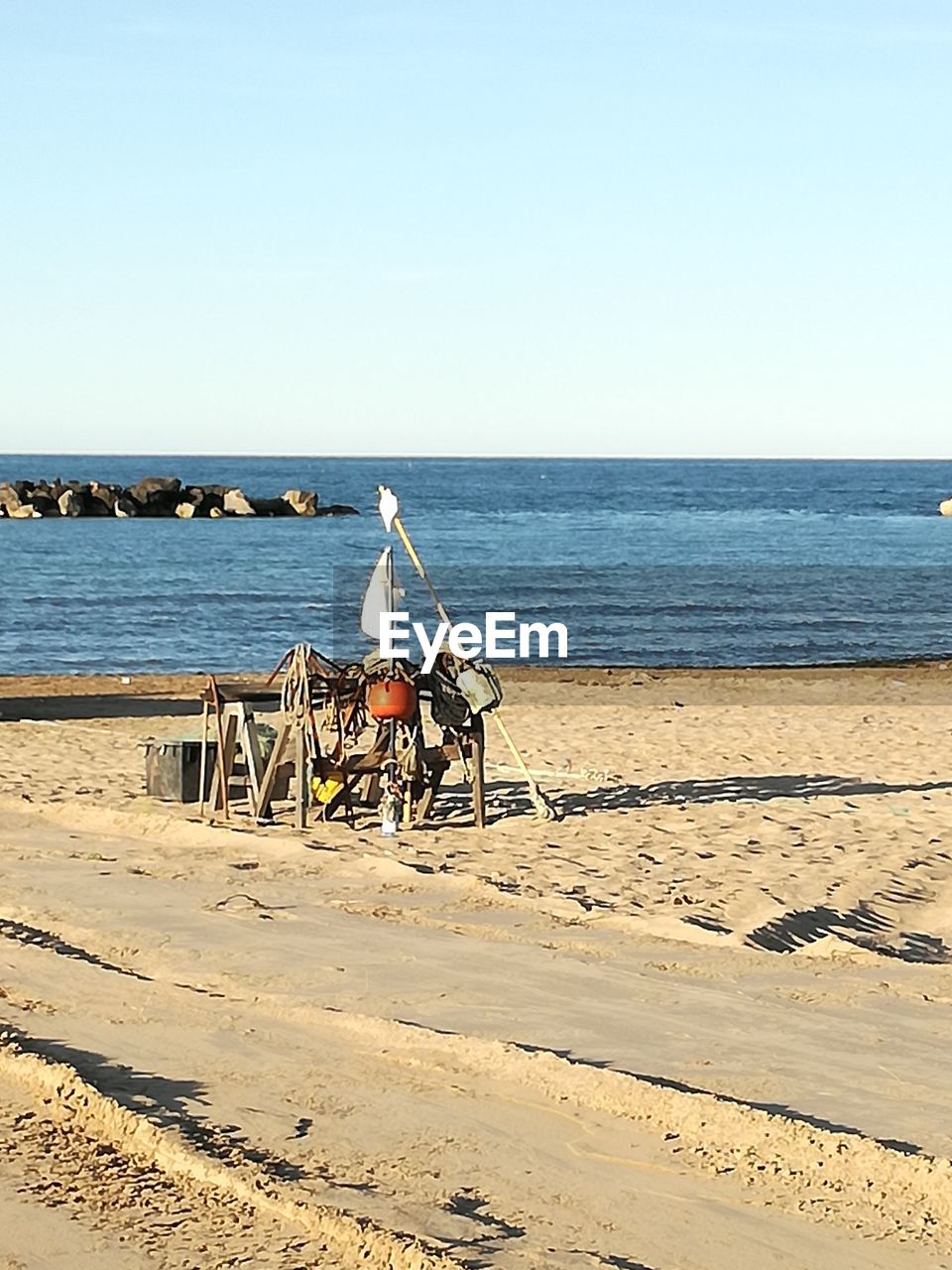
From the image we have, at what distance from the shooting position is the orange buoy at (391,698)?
10625 mm

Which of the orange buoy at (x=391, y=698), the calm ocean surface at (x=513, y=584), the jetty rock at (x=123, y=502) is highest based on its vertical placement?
the orange buoy at (x=391, y=698)

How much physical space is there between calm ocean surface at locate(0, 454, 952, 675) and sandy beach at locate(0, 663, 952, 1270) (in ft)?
50.1

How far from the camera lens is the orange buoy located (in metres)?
10.6

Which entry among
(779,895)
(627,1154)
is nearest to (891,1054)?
(627,1154)

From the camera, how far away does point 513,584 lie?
41.5 meters

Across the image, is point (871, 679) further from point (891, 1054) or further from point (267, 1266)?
point (267, 1266)

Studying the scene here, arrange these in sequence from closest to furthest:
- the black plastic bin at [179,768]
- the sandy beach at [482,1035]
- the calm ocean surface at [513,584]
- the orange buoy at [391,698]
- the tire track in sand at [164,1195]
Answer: the tire track in sand at [164,1195], the sandy beach at [482,1035], the orange buoy at [391,698], the black plastic bin at [179,768], the calm ocean surface at [513,584]

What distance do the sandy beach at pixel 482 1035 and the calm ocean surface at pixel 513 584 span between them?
1526cm

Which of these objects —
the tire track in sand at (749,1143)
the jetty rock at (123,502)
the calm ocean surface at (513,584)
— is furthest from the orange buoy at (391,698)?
the jetty rock at (123,502)

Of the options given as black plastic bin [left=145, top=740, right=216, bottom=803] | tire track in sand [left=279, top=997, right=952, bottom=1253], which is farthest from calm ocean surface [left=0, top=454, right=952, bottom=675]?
tire track in sand [left=279, top=997, right=952, bottom=1253]

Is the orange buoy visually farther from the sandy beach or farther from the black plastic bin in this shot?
the black plastic bin

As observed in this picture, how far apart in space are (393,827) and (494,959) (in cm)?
330

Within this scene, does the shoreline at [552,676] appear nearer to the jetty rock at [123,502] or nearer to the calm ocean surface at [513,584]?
the calm ocean surface at [513,584]

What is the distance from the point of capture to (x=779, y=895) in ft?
30.2
